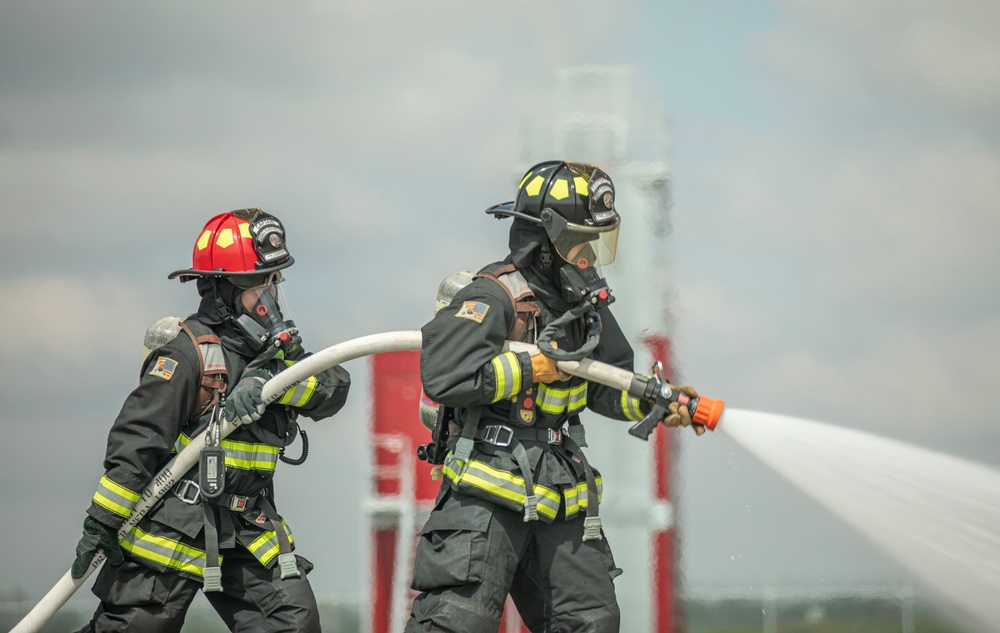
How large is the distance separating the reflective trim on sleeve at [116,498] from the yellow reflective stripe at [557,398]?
198cm

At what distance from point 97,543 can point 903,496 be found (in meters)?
3.68

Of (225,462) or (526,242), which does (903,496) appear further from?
(225,462)

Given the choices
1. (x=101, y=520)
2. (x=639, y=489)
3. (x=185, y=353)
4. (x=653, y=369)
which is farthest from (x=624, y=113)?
(x=101, y=520)

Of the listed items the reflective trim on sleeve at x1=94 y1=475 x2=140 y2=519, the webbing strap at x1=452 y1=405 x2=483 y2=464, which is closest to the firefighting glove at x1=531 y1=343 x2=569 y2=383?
the webbing strap at x1=452 y1=405 x2=483 y2=464

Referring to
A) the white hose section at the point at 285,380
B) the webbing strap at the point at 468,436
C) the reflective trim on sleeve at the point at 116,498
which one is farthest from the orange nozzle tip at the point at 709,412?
the reflective trim on sleeve at the point at 116,498

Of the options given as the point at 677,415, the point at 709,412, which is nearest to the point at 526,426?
the point at 677,415

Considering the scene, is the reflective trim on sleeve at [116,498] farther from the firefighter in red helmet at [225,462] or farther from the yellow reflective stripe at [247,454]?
the yellow reflective stripe at [247,454]

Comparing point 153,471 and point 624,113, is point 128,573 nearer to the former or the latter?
point 153,471

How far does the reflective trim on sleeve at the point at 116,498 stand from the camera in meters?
5.89

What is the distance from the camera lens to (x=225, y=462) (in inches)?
238

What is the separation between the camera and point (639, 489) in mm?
8430

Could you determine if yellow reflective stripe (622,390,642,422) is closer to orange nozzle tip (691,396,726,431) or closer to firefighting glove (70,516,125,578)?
orange nozzle tip (691,396,726,431)

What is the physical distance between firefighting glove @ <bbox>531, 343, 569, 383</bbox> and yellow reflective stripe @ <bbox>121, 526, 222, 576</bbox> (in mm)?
1861

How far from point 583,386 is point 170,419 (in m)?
1.96
